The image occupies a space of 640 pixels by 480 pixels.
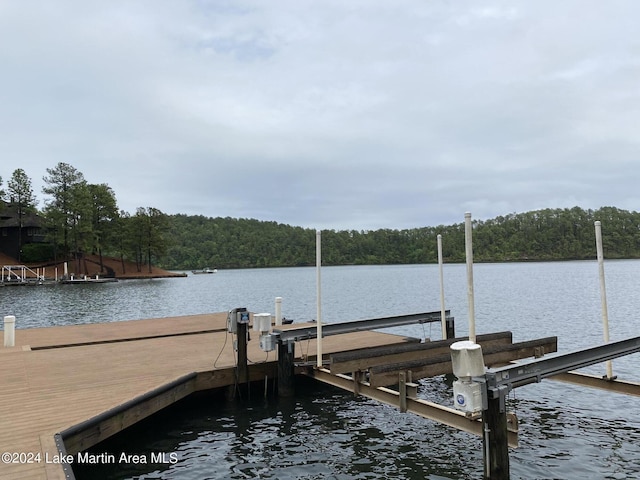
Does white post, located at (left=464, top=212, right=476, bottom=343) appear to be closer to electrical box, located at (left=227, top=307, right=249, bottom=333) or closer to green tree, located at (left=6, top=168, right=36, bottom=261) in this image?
electrical box, located at (left=227, top=307, right=249, bottom=333)

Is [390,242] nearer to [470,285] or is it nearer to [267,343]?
[267,343]

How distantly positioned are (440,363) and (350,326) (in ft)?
8.63

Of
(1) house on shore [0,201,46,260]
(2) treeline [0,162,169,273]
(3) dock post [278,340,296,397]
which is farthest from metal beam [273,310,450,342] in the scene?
(1) house on shore [0,201,46,260]

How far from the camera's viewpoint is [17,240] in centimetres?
6812

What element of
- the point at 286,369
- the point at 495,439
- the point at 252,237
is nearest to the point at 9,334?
the point at 286,369

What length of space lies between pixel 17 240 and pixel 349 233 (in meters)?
89.8

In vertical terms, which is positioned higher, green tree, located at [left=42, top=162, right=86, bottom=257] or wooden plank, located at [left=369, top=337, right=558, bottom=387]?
green tree, located at [left=42, top=162, right=86, bottom=257]

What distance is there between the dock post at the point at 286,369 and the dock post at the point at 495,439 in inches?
173

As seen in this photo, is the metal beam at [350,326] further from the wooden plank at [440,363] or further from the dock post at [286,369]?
the wooden plank at [440,363]

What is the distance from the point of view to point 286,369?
28.9ft

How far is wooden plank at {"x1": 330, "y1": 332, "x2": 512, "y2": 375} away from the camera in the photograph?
25.9 ft

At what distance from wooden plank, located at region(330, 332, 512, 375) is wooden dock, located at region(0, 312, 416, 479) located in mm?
1787

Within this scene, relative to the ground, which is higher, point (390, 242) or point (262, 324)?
point (390, 242)

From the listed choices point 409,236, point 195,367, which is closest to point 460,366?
point 195,367
